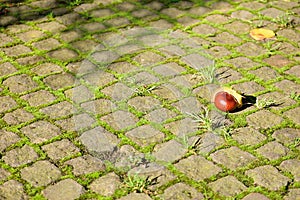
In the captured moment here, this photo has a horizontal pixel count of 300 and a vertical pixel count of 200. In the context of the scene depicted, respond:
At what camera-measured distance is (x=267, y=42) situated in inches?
192

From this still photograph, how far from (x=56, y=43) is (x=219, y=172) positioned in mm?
2105

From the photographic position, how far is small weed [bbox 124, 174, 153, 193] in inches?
126

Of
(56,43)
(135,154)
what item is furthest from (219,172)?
(56,43)

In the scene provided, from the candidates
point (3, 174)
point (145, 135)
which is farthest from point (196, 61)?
point (3, 174)

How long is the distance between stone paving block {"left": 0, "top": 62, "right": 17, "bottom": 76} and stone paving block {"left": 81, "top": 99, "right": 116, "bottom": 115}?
0.78 meters

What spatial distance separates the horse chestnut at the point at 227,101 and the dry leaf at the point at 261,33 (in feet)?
3.88

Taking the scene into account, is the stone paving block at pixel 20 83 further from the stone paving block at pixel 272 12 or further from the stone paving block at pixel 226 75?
the stone paving block at pixel 272 12

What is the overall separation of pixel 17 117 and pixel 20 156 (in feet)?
1.47

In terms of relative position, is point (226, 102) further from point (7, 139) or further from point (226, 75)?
point (7, 139)

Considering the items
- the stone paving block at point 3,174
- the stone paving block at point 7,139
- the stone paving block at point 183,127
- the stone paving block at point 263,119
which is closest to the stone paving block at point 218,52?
the stone paving block at point 263,119

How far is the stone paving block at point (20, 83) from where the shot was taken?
412cm

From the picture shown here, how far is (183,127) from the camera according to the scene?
3.76 m

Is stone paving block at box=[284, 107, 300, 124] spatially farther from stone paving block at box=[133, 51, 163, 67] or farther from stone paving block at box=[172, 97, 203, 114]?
stone paving block at box=[133, 51, 163, 67]

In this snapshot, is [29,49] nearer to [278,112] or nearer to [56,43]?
[56,43]
